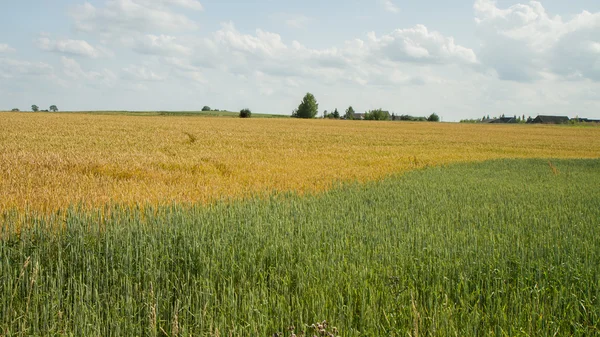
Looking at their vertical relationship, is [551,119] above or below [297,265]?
above

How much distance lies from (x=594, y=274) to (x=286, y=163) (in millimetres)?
11995

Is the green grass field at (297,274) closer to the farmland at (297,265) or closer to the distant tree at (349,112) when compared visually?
the farmland at (297,265)

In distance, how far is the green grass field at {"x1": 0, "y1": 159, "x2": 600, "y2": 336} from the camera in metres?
3.75

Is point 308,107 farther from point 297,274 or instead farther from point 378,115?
point 297,274

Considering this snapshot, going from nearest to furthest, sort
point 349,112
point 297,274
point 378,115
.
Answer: point 297,274 < point 378,115 < point 349,112

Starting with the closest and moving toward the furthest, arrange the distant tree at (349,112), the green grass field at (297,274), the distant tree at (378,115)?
the green grass field at (297,274)
the distant tree at (378,115)
the distant tree at (349,112)

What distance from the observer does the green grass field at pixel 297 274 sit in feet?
12.3

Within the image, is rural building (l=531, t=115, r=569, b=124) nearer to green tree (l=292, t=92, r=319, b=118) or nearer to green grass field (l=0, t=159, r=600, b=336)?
green tree (l=292, t=92, r=319, b=118)

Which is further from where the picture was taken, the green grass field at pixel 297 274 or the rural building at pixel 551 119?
the rural building at pixel 551 119

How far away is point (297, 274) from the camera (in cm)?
454

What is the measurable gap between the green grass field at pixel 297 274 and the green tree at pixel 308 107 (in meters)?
123

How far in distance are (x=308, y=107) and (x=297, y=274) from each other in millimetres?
126563

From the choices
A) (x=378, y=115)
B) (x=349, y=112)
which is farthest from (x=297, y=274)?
(x=349, y=112)

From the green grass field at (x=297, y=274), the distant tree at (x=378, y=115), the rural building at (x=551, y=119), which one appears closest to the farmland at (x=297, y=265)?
the green grass field at (x=297, y=274)
